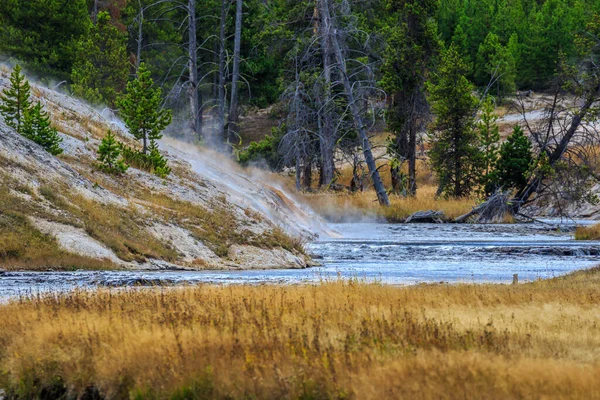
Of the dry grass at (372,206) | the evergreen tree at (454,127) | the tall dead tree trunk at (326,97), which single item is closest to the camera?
the dry grass at (372,206)

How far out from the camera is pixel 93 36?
54.3 m

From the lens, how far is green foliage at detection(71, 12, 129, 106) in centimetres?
5172

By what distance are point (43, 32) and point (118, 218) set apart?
38166 mm

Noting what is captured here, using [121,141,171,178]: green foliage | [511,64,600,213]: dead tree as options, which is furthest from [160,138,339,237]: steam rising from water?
[511,64,600,213]: dead tree

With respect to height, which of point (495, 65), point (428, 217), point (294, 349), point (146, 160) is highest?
point (495, 65)

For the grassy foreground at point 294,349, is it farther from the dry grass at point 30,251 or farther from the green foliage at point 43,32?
the green foliage at point 43,32

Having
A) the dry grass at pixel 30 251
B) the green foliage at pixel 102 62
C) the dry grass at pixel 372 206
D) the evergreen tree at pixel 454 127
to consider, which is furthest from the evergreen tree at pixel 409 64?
the dry grass at pixel 30 251

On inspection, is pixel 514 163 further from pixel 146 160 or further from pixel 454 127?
pixel 146 160

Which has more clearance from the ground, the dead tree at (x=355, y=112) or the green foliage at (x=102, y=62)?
the green foliage at (x=102, y=62)

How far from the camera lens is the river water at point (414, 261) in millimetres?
17766

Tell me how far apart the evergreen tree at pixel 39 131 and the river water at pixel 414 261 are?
25.3ft

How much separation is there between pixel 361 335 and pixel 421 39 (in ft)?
127

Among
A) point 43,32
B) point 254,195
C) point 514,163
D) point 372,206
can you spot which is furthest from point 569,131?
point 43,32

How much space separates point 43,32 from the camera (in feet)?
189
